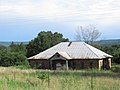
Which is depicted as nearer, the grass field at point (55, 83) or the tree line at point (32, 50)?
the grass field at point (55, 83)

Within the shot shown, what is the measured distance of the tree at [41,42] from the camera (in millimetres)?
89000

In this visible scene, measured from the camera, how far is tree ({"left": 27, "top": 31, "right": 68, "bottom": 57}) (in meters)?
89.0

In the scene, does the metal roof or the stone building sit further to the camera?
the metal roof

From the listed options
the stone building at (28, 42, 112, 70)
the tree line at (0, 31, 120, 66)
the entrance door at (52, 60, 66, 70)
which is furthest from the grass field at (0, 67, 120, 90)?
the tree line at (0, 31, 120, 66)

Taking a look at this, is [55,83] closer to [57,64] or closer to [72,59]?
[72,59]

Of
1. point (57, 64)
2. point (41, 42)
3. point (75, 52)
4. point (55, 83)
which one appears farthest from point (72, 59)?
point (55, 83)

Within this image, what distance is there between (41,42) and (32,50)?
3007 mm

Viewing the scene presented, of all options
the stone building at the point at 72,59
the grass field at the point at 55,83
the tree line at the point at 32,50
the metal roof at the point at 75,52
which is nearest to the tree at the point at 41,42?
the tree line at the point at 32,50

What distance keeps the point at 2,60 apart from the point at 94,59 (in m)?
23.0

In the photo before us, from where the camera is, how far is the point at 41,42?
89.6 meters

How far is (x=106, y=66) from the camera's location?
7019 centimetres

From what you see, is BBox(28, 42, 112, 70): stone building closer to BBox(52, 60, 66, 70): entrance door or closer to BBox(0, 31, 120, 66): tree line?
BBox(52, 60, 66, 70): entrance door

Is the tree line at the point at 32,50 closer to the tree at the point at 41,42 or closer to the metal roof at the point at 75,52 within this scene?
the tree at the point at 41,42

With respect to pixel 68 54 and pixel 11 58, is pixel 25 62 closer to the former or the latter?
pixel 11 58
